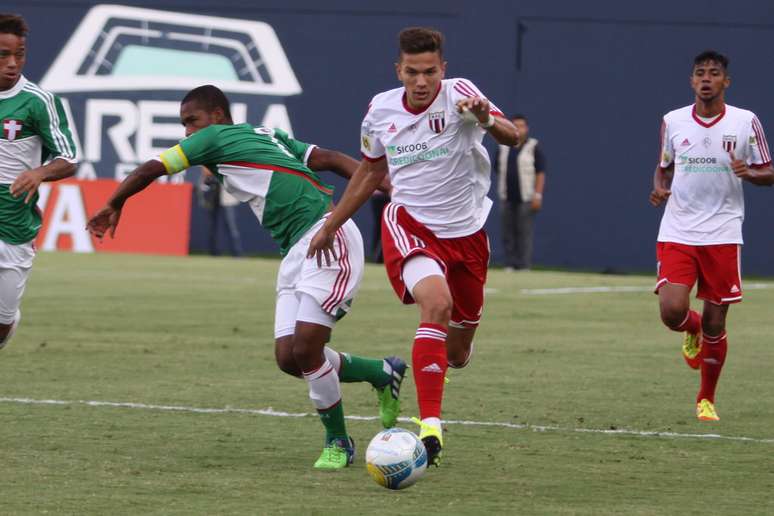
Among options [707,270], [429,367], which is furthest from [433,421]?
[707,270]

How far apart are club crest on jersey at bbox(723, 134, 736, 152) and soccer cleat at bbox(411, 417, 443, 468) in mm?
3943

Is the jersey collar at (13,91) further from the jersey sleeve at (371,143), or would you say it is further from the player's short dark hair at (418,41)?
the player's short dark hair at (418,41)

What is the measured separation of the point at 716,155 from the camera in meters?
10.4

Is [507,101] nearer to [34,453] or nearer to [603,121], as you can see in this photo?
[603,121]

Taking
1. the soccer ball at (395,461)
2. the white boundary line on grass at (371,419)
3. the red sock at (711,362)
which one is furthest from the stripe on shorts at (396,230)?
the red sock at (711,362)

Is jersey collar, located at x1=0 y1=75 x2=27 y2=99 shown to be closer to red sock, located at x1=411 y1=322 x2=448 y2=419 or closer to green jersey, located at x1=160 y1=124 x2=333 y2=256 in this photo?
green jersey, located at x1=160 y1=124 x2=333 y2=256

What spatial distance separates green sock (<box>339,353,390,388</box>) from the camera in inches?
342

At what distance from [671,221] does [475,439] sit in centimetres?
254

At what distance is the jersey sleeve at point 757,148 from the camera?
10320mm

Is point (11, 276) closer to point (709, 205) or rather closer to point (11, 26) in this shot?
point (11, 26)

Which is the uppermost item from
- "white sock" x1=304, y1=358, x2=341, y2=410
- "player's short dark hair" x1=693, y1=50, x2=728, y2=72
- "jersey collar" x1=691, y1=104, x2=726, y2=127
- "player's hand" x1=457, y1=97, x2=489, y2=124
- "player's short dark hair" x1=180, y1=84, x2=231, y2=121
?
"player's hand" x1=457, y1=97, x2=489, y2=124

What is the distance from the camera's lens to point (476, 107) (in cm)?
766

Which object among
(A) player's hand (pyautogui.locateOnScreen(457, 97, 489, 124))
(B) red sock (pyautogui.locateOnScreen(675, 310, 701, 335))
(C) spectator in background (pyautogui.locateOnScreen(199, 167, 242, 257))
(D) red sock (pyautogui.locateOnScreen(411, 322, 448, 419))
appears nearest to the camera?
(D) red sock (pyautogui.locateOnScreen(411, 322, 448, 419))

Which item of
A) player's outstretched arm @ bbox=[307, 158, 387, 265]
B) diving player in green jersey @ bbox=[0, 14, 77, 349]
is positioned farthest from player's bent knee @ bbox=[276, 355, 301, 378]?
diving player in green jersey @ bbox=[0, 14, 77, 349]
